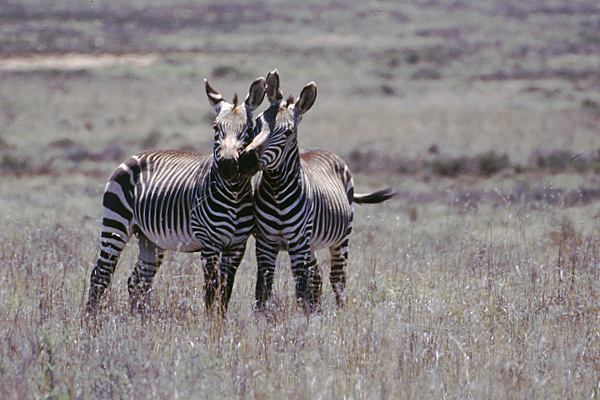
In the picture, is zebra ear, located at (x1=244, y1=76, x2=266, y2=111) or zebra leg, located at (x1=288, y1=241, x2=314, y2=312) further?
zebra ear, located at (x1=244, y1=76, x2=266, y2=111)

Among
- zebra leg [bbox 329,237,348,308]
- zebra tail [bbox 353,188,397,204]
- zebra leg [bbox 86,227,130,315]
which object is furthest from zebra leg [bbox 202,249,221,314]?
zebra tail [bbox 353,188,397,204]

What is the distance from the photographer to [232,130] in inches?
317

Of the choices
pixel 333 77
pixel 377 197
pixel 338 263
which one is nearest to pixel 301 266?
pixel 338 263

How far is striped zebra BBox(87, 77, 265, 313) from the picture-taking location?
811cm

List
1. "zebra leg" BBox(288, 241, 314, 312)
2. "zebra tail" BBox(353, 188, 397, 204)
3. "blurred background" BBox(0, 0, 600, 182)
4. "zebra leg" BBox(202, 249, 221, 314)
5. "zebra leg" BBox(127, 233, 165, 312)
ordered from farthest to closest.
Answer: "blurred background" BBox(0, 0, 600, 182) < "zebra tail" BBox(353, 188, 397, 204) < "zebra leg" BBox(127, 233, 165, 312) < "zebra leg" BBox(288, 241, 314, 312) < "zebra leg" BBox(202, 249, 221, 314)

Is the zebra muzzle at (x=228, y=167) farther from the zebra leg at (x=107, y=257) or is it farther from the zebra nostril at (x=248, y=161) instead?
the zebra leg at (x=107, y=257)

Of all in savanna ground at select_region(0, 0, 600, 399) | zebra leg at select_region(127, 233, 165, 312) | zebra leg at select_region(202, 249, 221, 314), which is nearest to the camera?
savanna ground at select_region(0, 0, 600, 399)

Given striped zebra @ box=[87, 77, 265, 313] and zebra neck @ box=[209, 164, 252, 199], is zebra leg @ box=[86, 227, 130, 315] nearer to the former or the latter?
striped zebra @ box=[87, 77, 265, 313]

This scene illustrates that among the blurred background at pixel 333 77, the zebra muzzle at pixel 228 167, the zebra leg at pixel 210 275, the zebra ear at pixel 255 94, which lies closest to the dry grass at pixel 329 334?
the zebra leg at pixel 210 275

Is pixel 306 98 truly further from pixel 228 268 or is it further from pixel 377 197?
pixel 377 197

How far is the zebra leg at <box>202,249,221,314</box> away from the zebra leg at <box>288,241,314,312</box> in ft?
2.02

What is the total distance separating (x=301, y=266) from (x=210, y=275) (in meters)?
0.74

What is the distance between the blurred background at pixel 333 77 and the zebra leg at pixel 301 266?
38.7 feet

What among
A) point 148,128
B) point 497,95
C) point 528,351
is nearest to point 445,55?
point 497,95
